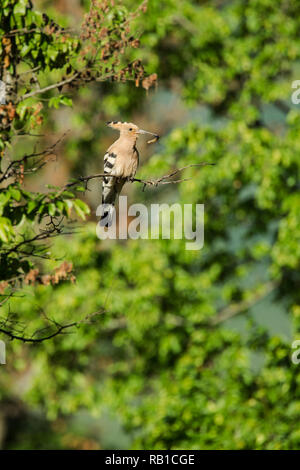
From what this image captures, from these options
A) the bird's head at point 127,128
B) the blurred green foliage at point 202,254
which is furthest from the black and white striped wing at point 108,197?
the blurred green foliage at point 202,254

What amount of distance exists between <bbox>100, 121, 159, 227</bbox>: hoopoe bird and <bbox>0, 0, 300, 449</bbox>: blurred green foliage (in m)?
3.54

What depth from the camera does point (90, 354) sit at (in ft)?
28.9

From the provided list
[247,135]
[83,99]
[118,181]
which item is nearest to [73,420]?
[83,99]

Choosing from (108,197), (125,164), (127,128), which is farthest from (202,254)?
(127,128)

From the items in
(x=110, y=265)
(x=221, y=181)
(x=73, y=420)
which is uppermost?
(x=221, y=181)

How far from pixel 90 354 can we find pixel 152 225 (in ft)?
7.15

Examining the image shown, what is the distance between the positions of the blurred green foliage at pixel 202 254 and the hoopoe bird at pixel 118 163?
354 cm

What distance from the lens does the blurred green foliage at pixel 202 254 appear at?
25.0ft

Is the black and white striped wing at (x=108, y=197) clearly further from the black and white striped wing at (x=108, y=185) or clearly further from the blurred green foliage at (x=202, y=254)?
the blurred green foliage at (x=202, y=254)

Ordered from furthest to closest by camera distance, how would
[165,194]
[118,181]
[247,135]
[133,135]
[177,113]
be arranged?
[177,113], [165,194], [247,135], [118,181], [133,135]

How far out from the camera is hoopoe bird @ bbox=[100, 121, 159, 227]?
348cm

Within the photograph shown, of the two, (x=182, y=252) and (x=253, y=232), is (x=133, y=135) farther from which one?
(x=253, y=232)

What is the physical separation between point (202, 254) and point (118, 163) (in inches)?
202

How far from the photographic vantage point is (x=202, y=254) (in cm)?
866
